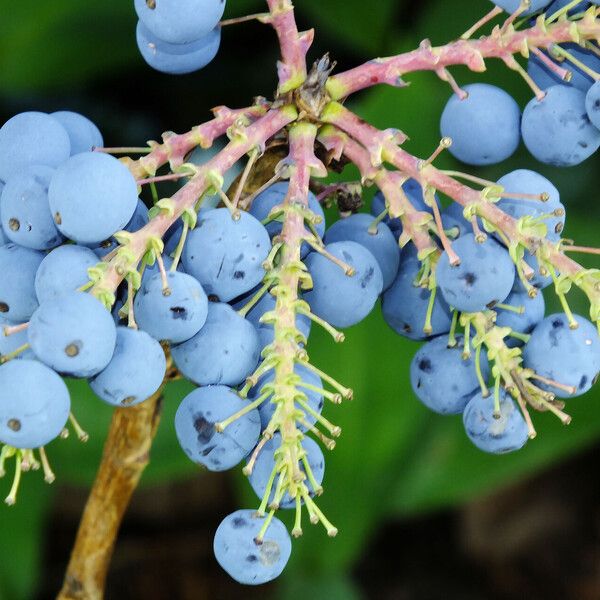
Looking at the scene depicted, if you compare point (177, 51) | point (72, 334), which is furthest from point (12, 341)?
point (177, 51)

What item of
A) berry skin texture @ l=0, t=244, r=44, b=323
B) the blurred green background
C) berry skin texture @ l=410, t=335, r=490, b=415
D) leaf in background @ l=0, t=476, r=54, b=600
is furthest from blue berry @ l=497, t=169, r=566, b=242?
leaf in background @ l=0, t=476, r=54, b=600

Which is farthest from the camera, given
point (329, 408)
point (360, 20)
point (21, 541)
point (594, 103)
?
point (360, 20)

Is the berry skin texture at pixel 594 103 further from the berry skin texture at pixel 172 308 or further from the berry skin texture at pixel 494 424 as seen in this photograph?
the berry skin texture at pixel 172 308

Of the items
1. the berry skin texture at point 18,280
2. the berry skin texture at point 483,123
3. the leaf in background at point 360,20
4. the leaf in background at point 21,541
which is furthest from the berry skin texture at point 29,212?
the leaf in background at point 360,20

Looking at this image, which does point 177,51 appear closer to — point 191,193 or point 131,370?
point 191,193

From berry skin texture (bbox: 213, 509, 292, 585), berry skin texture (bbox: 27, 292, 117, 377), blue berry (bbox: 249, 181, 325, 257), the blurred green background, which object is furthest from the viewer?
the blurred green background

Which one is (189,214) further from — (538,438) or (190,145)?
(538,438)

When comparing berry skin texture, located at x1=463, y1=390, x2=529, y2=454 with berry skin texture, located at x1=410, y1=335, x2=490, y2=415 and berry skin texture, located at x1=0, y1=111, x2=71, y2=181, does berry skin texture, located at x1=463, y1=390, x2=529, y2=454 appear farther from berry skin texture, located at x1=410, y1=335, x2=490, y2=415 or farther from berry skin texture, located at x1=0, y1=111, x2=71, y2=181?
berry skin texture, located at x1=0, y1=111, x2=71, y2=181
